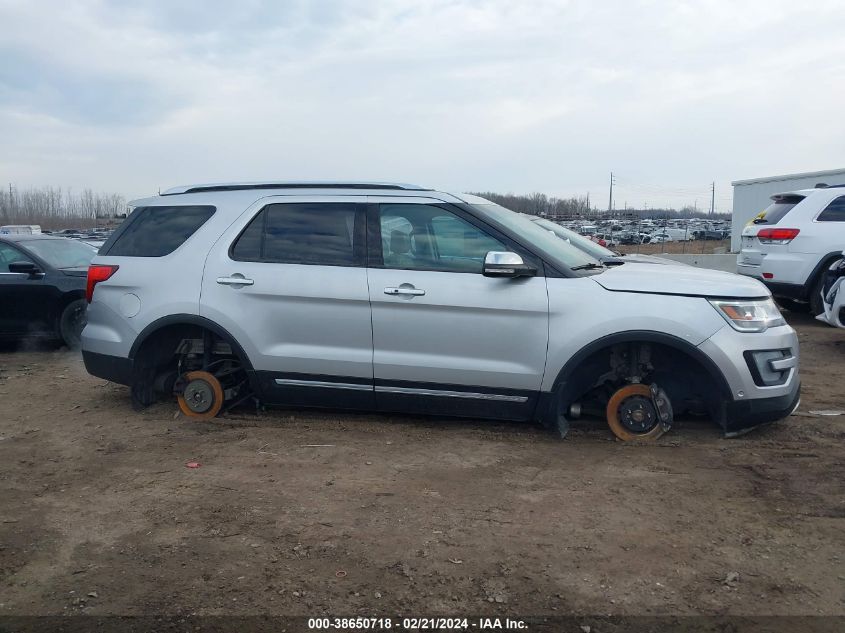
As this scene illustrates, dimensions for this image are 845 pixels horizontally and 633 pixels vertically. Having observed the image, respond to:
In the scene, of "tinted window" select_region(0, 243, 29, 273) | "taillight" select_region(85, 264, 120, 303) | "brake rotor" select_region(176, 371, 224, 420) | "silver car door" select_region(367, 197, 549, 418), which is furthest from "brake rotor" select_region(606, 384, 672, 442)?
"tinted window" select_region(0, 243, 29, 273)

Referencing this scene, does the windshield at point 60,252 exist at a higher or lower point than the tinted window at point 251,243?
lower

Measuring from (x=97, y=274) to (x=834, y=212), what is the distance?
915 centimetres

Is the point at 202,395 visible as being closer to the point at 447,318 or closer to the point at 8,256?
the point at 447,318

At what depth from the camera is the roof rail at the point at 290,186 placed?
5.31 metres

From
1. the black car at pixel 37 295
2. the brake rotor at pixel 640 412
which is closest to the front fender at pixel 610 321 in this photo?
the brake rotor at pixel 640 412

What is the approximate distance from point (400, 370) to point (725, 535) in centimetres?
234

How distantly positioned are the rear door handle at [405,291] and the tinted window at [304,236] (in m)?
0.35

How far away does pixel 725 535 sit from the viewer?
11.7 feet

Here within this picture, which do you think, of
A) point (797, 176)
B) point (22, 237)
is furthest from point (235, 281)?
point (797, 176)

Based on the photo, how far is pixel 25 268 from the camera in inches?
345

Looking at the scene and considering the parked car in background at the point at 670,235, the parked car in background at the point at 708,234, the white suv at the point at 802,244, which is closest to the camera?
the white suv at the point at 802,244

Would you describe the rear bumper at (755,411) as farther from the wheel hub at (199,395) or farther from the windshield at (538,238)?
the wheel hub at (199,395)

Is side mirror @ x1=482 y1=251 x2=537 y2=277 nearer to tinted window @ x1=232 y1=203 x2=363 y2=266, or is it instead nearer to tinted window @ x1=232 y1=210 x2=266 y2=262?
tinted window @ x1=232 y1=203 x2=363 y2=266

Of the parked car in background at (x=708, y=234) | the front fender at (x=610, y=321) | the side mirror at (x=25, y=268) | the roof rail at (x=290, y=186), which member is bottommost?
the parked car in background at (x=708, y=234)
